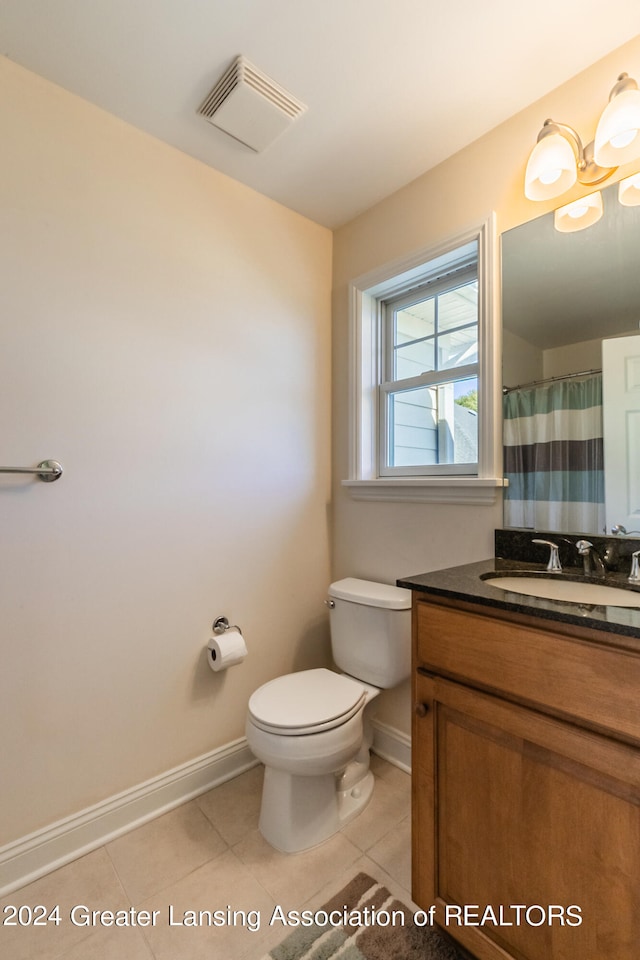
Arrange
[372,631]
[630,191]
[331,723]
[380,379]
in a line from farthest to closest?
[380,379] → [372,631] → [331,723] → [630,191]

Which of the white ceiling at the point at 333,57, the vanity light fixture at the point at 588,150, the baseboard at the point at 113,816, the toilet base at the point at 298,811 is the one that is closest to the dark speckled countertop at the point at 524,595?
the toilet base at the point at 298,811

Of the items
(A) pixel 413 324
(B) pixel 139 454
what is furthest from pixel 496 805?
(A) pixel 413 324

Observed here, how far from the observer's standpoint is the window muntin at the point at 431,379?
1.66m

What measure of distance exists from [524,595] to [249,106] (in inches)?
64.6

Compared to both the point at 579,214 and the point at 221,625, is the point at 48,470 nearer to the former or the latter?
the point at 221,625

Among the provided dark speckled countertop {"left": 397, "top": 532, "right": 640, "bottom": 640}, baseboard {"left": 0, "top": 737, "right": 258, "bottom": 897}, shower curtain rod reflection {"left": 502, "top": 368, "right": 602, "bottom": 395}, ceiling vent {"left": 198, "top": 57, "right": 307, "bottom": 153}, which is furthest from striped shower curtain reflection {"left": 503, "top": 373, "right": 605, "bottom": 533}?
baseboard {"left": 0, "top": 737, "right": 258, "bottom": 897}

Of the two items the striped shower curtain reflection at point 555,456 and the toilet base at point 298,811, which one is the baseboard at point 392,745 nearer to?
the toilet base at point 298,811

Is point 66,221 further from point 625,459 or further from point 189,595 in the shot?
point 625,459

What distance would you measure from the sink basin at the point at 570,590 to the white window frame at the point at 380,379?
1.04 ft

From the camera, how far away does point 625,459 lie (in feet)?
3.85

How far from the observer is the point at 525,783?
84 centimetres

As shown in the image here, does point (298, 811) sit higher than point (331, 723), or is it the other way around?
point (331, 723)

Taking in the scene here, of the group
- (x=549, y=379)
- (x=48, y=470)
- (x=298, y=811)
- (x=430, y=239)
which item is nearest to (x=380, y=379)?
(x=430, y=239)

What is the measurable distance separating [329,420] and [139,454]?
2.97ft
